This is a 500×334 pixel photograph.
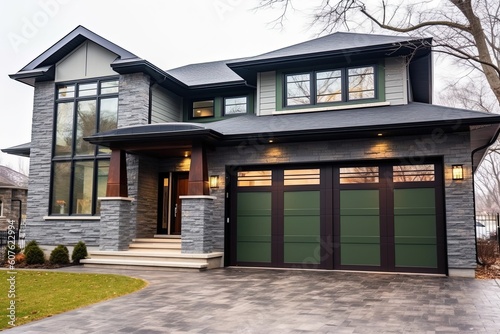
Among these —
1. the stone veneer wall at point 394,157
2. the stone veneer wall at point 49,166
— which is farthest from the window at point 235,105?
the stone veneer wall at point 49,166

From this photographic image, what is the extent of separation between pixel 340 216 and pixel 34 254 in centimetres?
800

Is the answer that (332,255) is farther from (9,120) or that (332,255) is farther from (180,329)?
(9,120)

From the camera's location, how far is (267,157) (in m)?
11.1

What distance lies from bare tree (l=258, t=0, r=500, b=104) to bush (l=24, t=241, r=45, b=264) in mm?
8454

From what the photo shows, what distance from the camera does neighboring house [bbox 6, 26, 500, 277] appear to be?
983cm

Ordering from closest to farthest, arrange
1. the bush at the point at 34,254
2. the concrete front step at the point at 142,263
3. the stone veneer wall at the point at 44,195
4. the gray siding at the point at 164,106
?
the concrete front step at the point at 142,263 < the bush at the point at 34,254 < the stone veneer wall at the point at 44,195 < the gray siding at the point at 164,106

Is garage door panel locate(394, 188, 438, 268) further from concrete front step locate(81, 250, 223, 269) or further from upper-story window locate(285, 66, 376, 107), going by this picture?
concrete front step locate(81, 250, 223, 269)

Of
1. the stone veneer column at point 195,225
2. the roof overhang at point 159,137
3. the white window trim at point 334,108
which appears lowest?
the stone veneer column at point 195,225

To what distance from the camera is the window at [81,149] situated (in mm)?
12516

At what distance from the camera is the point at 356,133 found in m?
9.91

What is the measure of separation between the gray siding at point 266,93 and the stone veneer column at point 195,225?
3083 mm

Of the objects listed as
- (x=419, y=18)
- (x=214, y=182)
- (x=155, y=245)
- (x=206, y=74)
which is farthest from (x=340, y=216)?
(x=206, y=74)

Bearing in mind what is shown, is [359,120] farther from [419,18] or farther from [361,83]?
[419,18]

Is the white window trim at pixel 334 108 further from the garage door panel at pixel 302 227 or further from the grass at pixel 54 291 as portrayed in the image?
the grass at pixel 54 291
